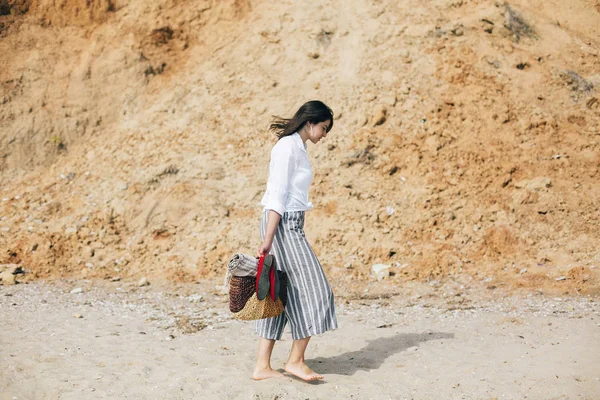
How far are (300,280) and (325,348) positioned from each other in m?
1.18

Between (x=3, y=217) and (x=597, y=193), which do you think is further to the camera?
(x=3, y=217)

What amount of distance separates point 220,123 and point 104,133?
1.98m

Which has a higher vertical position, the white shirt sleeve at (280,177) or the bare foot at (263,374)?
the white shirt sleeve at (280,177)

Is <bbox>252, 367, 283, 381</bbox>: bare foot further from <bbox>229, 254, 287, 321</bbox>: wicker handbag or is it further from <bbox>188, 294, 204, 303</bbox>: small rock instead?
<bbox>188, 294, 204, 303</bbox>: small rock

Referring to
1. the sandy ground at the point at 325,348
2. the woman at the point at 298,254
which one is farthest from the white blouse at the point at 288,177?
the sandy ground at the point at 325,348

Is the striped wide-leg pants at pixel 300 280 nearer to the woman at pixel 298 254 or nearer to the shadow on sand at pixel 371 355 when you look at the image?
the woman at pixel 298 254

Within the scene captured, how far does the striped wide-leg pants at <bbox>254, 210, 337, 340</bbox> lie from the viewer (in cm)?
380

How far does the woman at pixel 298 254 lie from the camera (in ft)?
12.4

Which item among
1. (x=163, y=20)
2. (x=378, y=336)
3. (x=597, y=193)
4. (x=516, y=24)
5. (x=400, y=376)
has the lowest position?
(x=597, y=193)

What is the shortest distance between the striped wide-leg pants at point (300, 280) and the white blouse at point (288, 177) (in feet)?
0.28

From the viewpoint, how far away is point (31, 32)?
10445mm

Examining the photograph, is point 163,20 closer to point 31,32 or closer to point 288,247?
point 31,32

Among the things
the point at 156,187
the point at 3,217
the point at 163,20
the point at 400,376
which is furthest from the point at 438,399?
the point at 163,20

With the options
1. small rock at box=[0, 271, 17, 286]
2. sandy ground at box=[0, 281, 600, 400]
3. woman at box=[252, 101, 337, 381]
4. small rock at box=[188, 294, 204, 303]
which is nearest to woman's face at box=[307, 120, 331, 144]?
woman at box=[252, 101, 337, 381]
